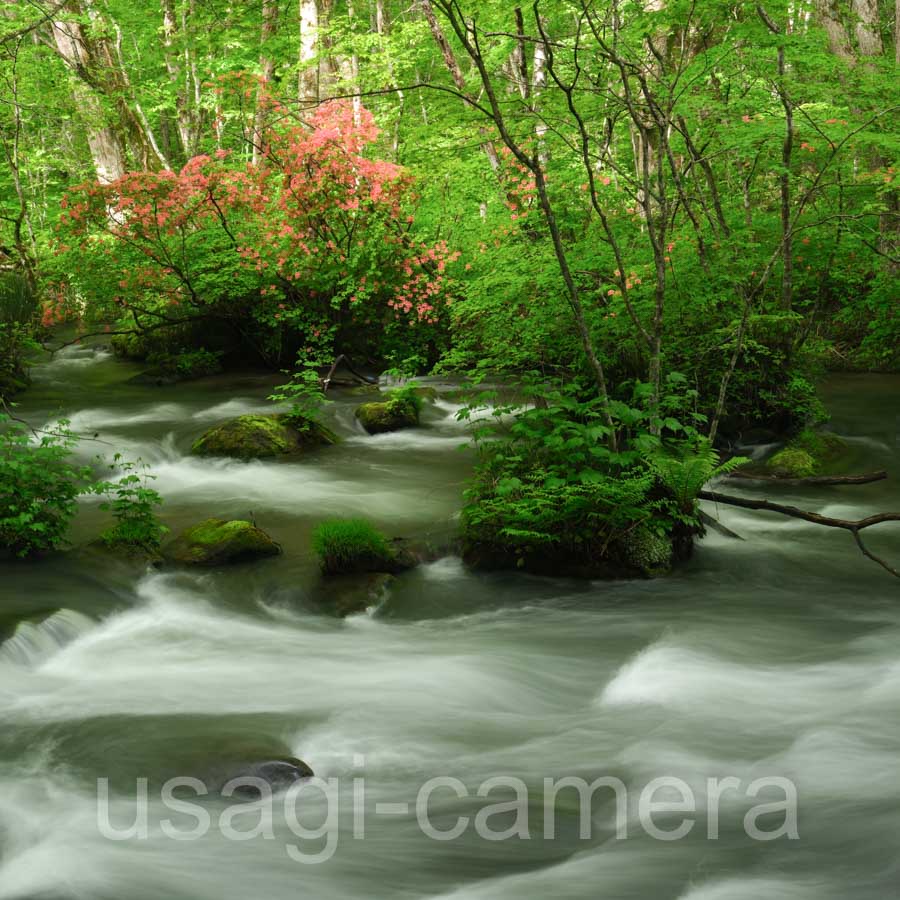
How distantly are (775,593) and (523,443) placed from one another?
214cm

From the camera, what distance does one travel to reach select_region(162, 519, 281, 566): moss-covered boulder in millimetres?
6270

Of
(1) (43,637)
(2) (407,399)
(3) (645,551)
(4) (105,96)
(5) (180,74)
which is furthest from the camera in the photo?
(5) (180,74)

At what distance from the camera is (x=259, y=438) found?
9109mm

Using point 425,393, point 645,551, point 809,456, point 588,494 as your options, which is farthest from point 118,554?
point 809,456

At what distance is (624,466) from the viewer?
617cm

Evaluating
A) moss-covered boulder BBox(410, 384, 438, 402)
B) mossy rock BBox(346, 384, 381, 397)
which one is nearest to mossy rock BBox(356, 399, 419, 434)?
moss-covered boulder BBox(410, 384, 438, 402)

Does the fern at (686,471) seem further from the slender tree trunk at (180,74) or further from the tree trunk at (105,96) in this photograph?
the slender tree trunk at (180,74)

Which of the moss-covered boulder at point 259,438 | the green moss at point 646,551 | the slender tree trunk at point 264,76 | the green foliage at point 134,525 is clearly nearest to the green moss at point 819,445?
the green moss at point 646,551

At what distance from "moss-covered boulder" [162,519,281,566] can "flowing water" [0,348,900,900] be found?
0.42 ft

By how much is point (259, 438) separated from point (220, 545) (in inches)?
114

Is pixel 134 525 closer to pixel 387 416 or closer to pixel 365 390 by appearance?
pixel 387 416

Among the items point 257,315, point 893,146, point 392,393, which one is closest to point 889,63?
point 893,146

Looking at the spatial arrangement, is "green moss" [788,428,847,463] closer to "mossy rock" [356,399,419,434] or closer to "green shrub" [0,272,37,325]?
"mossy rock" [356,399,419,434]

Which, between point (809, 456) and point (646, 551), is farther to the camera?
point (809, 456)
